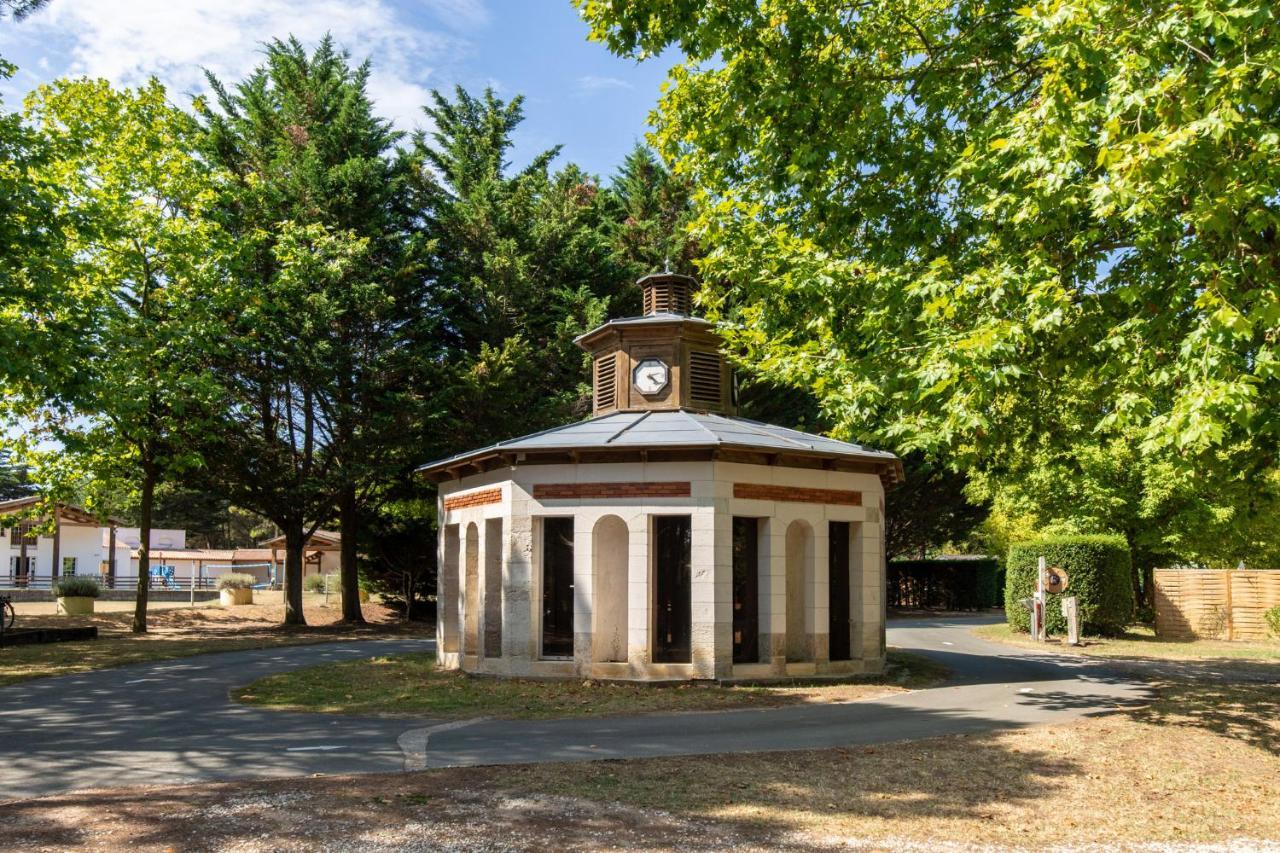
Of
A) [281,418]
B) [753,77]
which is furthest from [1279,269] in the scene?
[281,418]

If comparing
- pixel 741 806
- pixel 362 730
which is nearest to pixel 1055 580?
pixel 362 730

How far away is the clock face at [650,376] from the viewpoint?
1919 centimetres

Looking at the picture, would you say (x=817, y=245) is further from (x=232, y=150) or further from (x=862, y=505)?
(x=232, y=150)

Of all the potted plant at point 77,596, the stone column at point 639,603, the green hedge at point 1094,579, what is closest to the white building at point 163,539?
the potted plant at point 77,596

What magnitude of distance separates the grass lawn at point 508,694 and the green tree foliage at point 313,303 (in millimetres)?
12532

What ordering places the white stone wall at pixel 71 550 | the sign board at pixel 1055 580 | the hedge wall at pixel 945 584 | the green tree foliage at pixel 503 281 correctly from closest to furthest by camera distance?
the sign board at pixel 1055 580, the green tree foliage at pixel 503 281, the hedge wall at pixel 945 584, the white stone wall at pixel 71 550

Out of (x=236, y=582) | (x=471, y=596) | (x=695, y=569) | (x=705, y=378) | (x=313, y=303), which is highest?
(x=313, y=303)

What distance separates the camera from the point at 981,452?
12398 millimetres

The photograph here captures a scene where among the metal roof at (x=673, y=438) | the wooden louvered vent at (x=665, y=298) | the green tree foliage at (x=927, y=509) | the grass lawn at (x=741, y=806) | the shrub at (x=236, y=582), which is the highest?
the wooden louvered vent at (x=665, y=298)

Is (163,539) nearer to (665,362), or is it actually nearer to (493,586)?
(493,586)

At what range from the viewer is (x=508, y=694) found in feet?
48.3

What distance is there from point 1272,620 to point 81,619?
33.2 m

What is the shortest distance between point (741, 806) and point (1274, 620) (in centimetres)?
2227

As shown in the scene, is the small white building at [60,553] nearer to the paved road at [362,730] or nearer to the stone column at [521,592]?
the paved road at [362,730]
